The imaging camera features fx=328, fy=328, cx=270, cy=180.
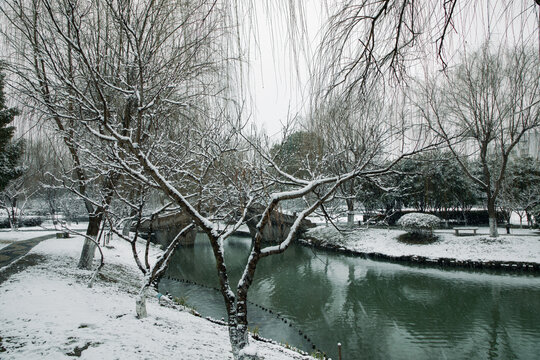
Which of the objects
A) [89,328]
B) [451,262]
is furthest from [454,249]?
[89,328]

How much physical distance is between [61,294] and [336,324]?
6076 millimetres

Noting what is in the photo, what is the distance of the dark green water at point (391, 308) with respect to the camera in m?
6.86

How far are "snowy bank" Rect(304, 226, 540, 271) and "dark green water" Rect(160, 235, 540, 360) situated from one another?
1.02 m

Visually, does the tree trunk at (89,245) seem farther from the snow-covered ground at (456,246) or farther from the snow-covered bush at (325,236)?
the snow-covered bush at (325,236)

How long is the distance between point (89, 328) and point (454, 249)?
15004 mm

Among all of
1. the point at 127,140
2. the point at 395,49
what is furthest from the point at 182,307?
the point at 395,49

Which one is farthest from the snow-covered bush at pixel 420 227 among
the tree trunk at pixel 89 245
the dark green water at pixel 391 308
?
the tree trunk at pixel 89 245

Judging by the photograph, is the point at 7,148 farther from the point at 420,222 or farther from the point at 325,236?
the point at 420,222

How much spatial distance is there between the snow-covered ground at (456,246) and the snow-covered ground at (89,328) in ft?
38.1

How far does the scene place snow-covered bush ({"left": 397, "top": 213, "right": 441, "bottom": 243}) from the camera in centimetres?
1701

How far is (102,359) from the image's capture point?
382cm

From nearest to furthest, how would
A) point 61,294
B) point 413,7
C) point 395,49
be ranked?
point 413,7
point 395,49
point 61,294

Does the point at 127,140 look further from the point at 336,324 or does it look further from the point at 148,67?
the point at 336,324

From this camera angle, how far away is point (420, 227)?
17141mm
